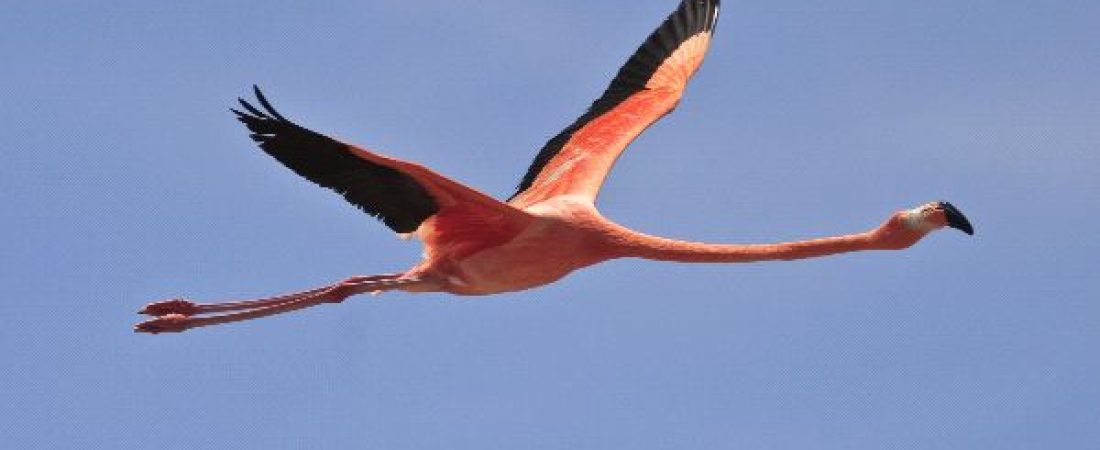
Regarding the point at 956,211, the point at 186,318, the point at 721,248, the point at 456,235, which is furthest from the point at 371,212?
the point at 956,211

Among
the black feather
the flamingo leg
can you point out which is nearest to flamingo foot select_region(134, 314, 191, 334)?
the flamingo leg

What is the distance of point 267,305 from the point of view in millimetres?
16156

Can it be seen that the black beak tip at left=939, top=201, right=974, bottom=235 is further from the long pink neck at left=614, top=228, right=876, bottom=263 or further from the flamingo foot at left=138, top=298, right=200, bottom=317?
the flamingo foot at left=138, top=298, right=200, bottom=317

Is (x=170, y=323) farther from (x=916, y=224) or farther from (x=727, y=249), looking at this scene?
(x=916, y=224)

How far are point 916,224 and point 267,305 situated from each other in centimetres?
548

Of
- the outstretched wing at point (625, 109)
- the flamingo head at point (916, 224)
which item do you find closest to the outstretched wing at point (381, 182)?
the outstretched wing at point (625, 109)

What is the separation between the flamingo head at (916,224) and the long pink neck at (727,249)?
15cm

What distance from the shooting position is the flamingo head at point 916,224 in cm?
1458

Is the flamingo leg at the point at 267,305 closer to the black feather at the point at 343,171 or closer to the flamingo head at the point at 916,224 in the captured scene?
the black feather at the point at 343,171

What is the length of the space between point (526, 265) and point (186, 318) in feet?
9.59

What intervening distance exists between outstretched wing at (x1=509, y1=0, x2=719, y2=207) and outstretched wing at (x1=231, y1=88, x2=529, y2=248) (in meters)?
1.29

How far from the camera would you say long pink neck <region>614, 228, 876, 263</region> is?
50.2 feet

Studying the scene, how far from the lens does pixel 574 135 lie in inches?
735

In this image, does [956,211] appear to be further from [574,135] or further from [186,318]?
[186,318]
